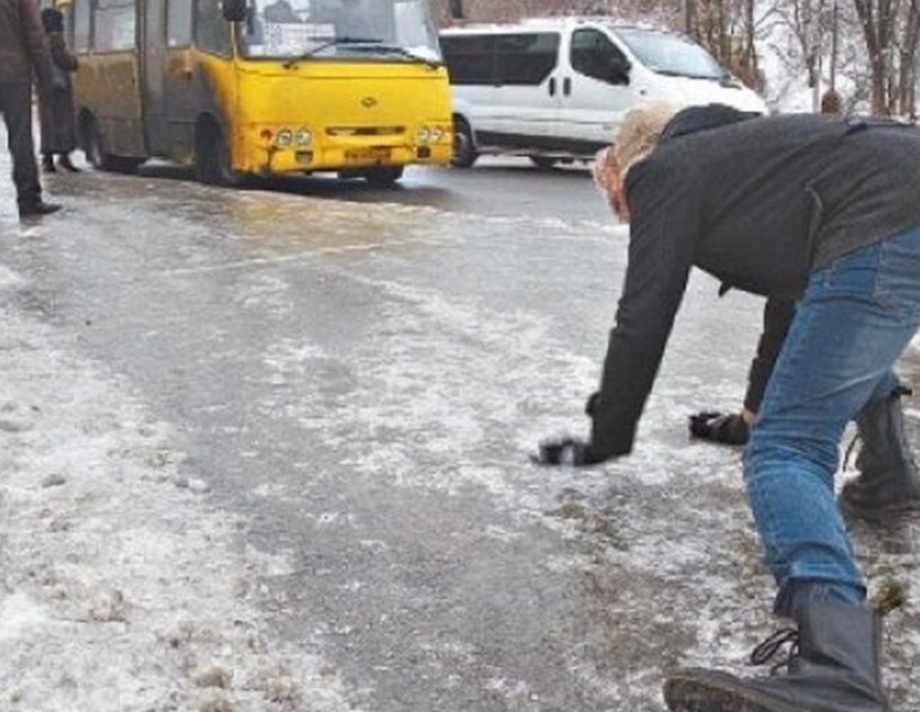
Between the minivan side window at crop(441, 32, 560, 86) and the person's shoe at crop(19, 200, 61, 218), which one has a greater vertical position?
the minivan side window at crop(441, 32, 560, 86)

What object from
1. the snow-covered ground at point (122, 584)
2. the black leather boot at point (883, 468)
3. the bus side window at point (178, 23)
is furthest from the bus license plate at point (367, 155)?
the black leather boot at point (883, 468)

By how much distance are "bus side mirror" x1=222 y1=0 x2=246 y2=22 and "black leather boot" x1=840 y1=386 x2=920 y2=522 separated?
357 inches

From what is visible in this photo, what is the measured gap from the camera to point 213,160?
42.2 ft

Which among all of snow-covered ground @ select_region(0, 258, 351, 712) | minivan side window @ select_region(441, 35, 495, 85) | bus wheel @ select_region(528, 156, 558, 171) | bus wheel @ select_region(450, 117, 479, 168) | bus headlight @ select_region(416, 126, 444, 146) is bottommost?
bus wheel @ select_region(528, 156, 558, 171)

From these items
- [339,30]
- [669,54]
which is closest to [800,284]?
[339,30]

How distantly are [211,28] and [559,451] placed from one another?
364 inches

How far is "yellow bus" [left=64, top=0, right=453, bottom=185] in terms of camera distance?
467 inches

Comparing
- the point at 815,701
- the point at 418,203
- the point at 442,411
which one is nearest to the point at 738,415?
the point at 442,411

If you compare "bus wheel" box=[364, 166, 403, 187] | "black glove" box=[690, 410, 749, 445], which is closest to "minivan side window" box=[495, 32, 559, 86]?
"bus wheel" box=[364, 166, 403, 187]

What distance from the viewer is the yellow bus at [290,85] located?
11852mm

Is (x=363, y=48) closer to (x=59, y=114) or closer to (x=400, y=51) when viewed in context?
(x=400, y=51)

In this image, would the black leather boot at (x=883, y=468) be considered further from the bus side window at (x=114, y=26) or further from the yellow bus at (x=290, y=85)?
the bus side window at (x=114, y=26)

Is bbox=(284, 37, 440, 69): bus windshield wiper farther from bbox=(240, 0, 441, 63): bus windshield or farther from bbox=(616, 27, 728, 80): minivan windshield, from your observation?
bbox=(616, 27, 728, 80): minivan windshield

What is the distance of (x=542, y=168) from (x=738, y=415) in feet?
47.3
